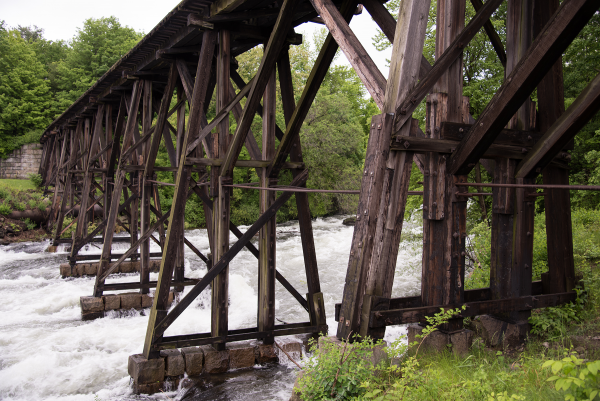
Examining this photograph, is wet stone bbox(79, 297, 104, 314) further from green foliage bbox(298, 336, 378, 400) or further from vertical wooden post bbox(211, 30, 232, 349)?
green foliage bbox(298, 336, 378, 400)

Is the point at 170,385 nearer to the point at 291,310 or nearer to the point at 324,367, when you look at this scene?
the point at 324,367

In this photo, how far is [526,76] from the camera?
8.90 ft

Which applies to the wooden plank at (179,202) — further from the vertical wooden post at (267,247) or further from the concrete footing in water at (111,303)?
the concrete footing in water at (111,303)

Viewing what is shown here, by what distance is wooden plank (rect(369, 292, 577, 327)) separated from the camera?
2824 mm

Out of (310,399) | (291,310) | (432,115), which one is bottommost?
(291,310)

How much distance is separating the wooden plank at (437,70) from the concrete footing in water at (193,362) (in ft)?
10.3

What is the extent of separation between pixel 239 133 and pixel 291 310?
4.31m

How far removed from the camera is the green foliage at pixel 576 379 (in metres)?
1.74

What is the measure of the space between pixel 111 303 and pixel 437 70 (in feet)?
21.4

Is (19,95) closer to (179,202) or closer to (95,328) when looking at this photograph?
(95,328)

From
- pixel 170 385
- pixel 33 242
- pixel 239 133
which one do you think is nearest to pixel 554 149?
pixel 239 133

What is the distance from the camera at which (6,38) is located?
28.8 metres

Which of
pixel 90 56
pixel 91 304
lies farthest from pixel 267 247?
pixel 90 56

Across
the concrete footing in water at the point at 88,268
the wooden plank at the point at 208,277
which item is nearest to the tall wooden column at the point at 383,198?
the wooden plank at the point at 208,277
